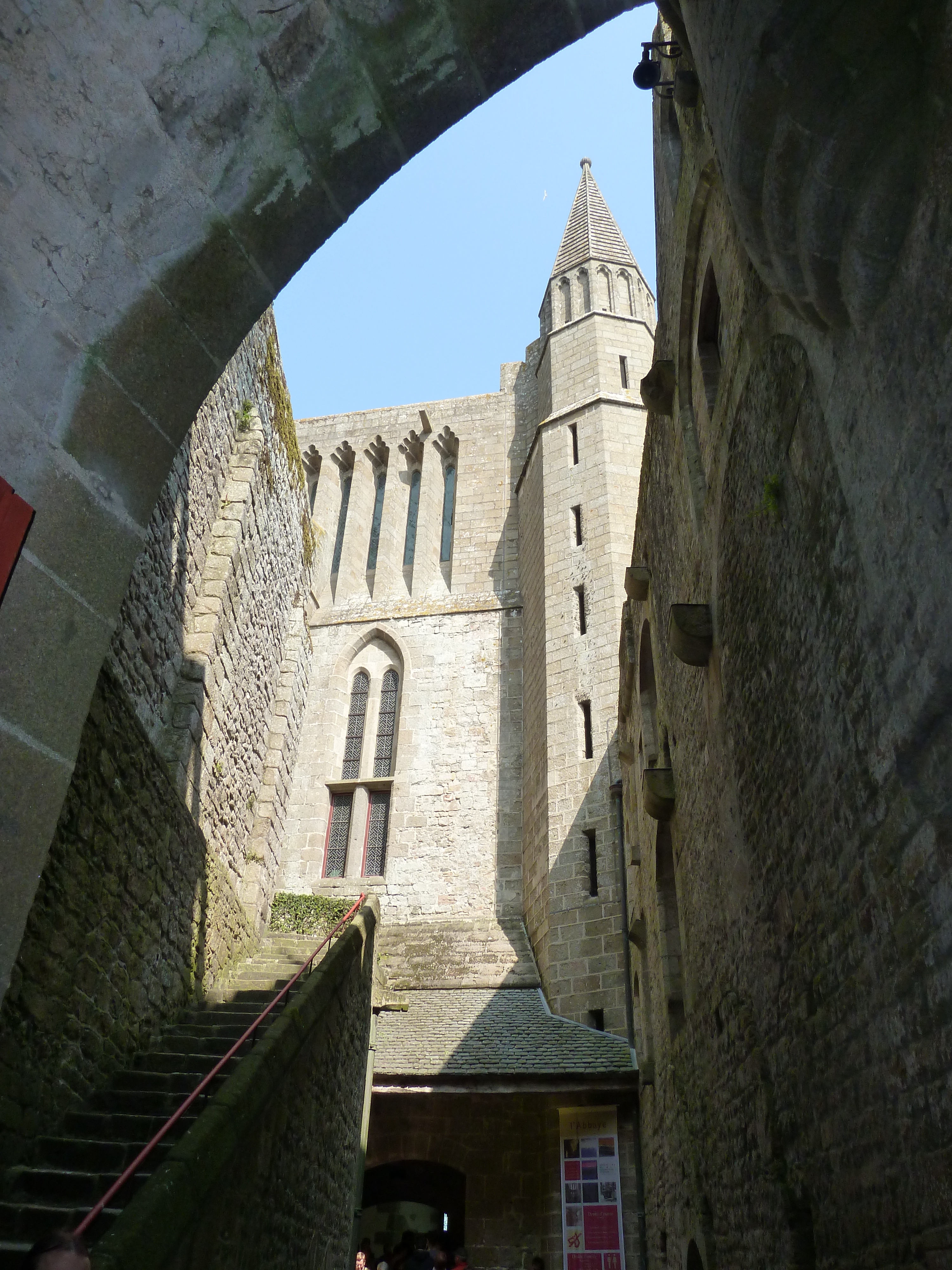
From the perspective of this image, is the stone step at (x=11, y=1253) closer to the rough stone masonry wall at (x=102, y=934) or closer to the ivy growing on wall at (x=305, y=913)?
the rough stone masonry wall at (x=102, y=934)

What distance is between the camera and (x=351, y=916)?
10.4 m

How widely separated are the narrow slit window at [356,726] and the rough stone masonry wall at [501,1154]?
7068 mm

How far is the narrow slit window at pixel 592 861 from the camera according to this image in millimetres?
14148

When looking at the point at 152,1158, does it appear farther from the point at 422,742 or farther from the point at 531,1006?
the point at 422,742

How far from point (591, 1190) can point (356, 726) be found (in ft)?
33.0

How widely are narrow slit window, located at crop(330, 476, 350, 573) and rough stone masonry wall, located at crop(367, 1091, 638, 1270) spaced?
1268cm

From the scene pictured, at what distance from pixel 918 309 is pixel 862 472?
2.14ft

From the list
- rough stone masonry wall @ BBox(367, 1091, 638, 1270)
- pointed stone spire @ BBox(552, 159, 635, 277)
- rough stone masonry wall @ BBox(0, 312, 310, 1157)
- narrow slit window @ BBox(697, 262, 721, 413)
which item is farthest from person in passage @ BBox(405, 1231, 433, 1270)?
pointed stone spire @ BBox(552, 159, 635, 277)

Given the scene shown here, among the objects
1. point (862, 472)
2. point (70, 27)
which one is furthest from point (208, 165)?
point (862, 472)

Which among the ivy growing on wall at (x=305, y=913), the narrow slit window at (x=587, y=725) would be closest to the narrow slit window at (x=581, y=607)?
the narrow slit window at (x=587, y=725)

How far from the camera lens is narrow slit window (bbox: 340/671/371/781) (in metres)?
19.0

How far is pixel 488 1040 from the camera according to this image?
40.9 ft

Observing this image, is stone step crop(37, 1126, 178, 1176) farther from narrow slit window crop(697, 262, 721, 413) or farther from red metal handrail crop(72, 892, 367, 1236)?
narrow slit window crop(697, 262, 721, 413)

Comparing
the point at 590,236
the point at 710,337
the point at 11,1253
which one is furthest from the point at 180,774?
the point at 590,236
